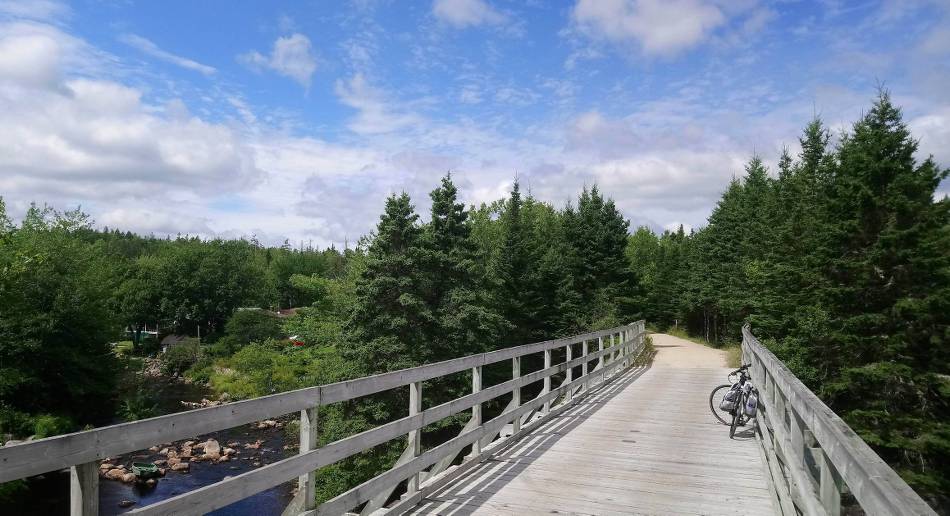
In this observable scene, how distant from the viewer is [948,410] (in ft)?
59.8

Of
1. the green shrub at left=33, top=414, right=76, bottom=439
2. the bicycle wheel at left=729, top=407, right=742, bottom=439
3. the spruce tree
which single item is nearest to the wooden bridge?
the bicycle wheel at left=729, top=407, right=742, bottom=439

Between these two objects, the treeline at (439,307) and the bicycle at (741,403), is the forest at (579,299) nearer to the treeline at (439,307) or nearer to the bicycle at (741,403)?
the treeline at (439,307)

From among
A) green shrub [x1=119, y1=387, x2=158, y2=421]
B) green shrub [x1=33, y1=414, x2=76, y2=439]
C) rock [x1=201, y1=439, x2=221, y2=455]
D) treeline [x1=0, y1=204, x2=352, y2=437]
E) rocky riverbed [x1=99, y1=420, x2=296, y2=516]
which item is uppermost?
treeline [x1=0, y1=204, x2=352, y2=437]

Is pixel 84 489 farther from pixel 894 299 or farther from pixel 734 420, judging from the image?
pixel 894 299

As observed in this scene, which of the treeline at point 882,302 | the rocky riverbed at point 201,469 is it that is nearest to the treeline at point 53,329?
the rocky riverbed at point 201,469

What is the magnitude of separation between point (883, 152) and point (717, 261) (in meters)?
25.6

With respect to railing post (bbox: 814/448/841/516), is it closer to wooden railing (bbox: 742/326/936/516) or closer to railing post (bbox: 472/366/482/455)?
wooden railing (bbox: 742/326/936/516)

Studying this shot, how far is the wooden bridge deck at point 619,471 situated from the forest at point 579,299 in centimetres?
1119

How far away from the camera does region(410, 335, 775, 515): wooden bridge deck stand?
5320mm

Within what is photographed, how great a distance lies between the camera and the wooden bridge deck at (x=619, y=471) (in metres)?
5.32

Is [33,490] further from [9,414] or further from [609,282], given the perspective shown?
[609,282]

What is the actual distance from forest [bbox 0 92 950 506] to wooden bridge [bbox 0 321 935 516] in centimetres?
1075

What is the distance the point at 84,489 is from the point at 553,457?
5.46 metres

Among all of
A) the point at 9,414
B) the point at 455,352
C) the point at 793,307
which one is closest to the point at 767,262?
the point at 793,307
